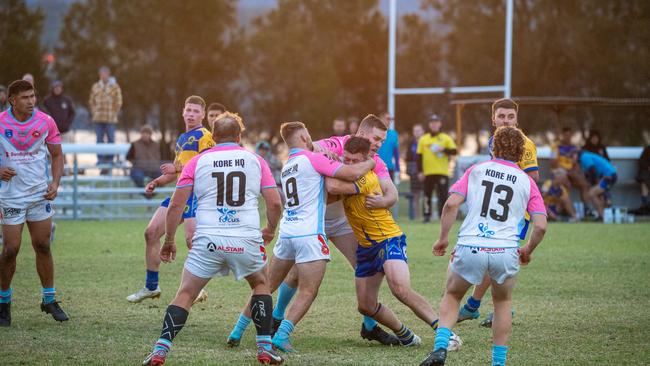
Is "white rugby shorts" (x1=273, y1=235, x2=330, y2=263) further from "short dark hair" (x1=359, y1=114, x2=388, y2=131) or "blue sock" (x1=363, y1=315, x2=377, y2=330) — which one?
"short dark hair" (x1=359, y1=114, x2=388, y2=131)

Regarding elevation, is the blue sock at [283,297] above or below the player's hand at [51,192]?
below

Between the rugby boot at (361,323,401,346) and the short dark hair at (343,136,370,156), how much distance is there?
150 cm

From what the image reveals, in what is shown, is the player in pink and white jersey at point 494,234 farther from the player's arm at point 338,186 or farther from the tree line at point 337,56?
the tree line at point 337,56

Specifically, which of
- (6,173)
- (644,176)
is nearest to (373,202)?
(6,173)

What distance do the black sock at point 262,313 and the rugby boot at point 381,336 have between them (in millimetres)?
1232

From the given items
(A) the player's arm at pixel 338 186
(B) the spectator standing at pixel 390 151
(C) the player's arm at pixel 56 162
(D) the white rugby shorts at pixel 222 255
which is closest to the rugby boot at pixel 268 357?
(D) the white rugby shorts at pixel 222 255

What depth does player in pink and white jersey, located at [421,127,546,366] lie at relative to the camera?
6246 millimetres

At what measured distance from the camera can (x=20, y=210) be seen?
8242mm

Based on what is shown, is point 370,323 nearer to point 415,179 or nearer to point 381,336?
point 381,336

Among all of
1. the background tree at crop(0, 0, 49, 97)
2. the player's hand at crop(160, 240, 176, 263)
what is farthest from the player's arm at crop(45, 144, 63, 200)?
the background tree at crop(0, 0, 49, 97)

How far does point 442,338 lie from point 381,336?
1.40 meters

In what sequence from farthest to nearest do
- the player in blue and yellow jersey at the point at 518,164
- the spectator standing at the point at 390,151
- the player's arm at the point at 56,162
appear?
the spectator standing at the point at 390,151
the player's arm at the point at 56,162
the player in blue and yellow jersey at the point at 518,164

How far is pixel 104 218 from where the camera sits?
67.6ft

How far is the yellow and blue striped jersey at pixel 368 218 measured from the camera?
7.26m
